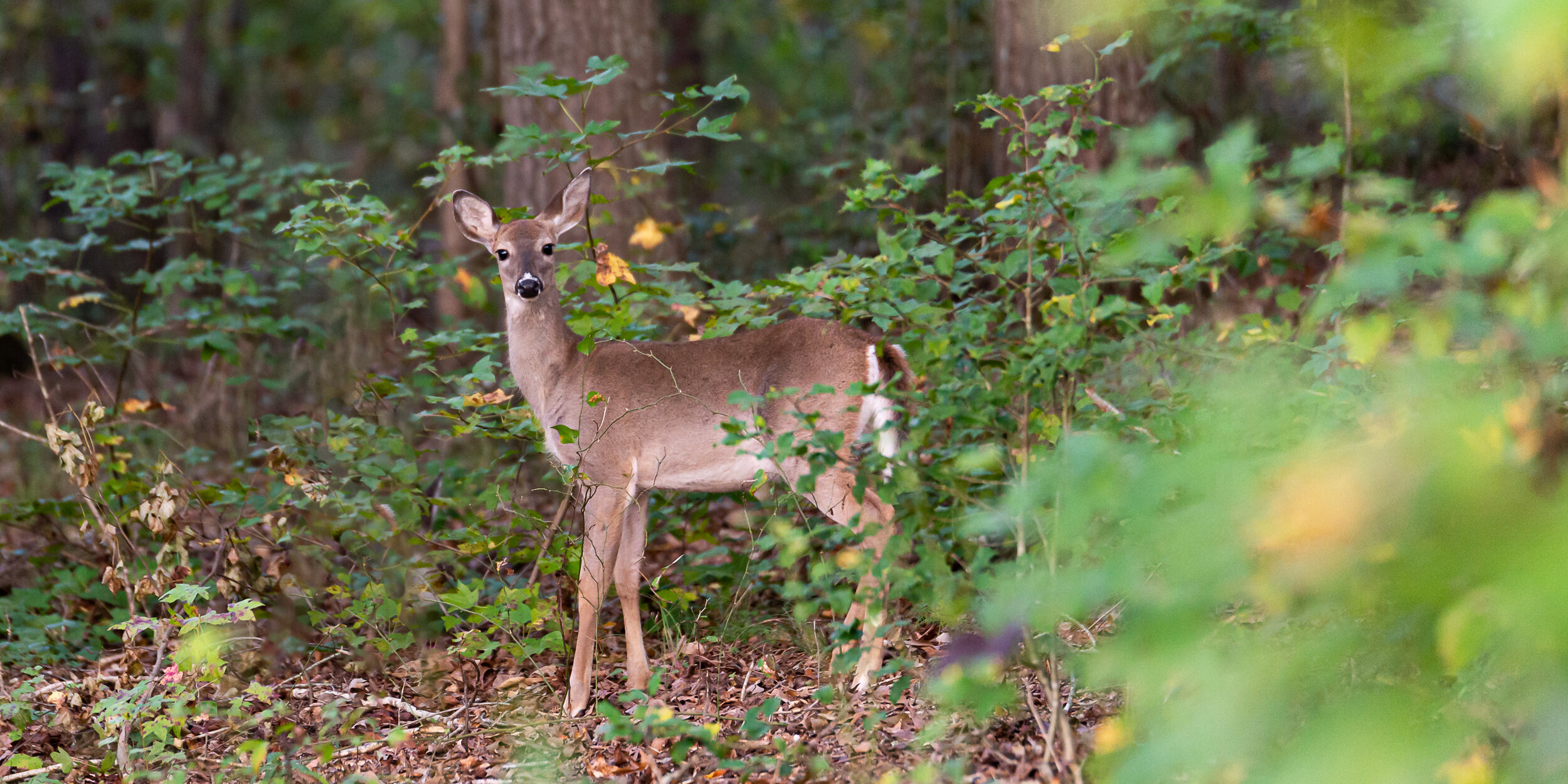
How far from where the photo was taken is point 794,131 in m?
10.8

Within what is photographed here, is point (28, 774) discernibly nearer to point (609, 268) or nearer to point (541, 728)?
point (541, 728)

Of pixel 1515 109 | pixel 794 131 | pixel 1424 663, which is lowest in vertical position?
pixel 794 131

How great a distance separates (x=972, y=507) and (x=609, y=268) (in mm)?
1784

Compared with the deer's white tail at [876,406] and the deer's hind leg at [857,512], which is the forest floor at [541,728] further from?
the deer's white tail at [876,406]

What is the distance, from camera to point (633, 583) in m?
4.59

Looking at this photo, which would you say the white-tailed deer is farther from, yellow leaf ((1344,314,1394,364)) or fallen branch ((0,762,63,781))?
yellow leaf ((1344,314,1394,364))

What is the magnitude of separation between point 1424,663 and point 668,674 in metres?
3.44

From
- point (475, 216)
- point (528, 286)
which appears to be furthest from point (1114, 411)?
point (475, 216)

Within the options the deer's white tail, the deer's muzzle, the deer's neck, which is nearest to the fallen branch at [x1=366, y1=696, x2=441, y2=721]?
the deer's neck

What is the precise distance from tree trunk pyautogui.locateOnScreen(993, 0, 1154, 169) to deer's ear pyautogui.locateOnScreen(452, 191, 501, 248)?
246 cm

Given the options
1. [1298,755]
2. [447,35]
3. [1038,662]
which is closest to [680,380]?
[1038,662]

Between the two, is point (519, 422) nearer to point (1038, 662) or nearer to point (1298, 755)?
point (1038, 662)

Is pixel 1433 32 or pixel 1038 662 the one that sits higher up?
pixel 1433 32

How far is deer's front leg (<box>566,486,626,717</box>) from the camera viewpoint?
169 inches
